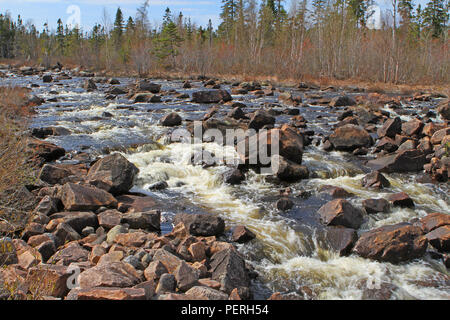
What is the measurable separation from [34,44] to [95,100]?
193 feet

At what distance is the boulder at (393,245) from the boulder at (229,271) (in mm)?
2008

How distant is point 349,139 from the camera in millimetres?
11602

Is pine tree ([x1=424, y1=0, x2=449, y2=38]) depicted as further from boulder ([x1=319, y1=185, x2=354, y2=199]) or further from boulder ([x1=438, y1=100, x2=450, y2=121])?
boulder ([x1=319, y1=185, x2=354, y2=199])

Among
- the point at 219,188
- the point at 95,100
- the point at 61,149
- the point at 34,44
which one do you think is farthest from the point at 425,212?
the point at 34,44

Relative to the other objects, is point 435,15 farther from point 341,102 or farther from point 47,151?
point 47,151

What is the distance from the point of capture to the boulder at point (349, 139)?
11500mm

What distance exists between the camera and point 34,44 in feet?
226

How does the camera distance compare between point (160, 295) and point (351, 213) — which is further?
point (351, 213)

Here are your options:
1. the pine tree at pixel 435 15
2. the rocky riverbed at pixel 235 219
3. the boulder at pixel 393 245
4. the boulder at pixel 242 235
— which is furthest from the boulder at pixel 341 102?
the pine tree at pixel 435 15

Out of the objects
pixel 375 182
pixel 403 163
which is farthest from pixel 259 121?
pixel 375 182

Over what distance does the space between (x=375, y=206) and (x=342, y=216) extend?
1.00 metres
